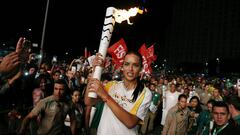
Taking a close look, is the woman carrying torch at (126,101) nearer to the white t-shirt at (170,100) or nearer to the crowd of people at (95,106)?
the crowd of people at (95,106)

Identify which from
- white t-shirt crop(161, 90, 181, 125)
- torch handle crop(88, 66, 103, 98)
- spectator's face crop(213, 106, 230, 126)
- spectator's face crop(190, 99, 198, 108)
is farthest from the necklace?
white t-shirt crop(161, 90, 181, 125)

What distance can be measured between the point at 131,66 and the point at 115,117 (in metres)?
0.56

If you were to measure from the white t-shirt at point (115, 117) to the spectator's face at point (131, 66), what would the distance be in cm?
16

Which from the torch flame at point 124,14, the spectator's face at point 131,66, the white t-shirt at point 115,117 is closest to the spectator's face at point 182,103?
the torch flame at point 124,14

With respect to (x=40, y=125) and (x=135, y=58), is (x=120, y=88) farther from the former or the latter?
(x=40, y=125)

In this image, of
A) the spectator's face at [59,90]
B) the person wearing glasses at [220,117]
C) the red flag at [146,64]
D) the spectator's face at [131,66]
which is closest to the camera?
the spectator's face at [131,66]

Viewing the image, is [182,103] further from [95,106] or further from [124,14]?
[95,106]

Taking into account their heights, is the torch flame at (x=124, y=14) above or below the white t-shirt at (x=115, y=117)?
above

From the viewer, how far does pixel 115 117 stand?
3.32 metres

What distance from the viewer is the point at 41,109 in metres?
5.52

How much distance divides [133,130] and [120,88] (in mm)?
486

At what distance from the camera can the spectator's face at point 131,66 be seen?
3418mm

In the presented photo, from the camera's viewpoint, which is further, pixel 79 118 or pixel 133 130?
pixel 79 118

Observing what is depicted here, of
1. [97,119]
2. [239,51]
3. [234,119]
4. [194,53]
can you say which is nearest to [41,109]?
[97,119]
